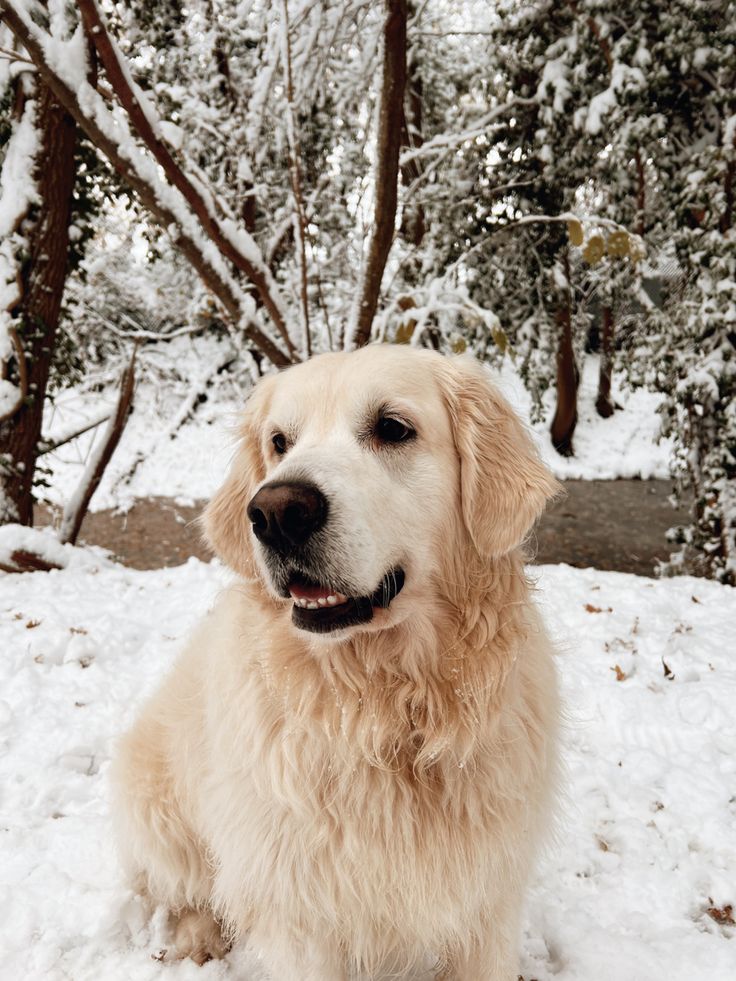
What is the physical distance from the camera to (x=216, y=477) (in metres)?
13.9

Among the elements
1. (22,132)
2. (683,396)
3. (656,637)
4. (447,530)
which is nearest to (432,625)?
(447,530)

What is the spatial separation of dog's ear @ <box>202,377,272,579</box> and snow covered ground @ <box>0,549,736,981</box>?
4.20ft

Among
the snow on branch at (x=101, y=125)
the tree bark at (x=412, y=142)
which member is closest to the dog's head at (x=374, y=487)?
the snow on branch at (x=101, y=125)

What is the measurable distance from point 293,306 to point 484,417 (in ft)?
27.4

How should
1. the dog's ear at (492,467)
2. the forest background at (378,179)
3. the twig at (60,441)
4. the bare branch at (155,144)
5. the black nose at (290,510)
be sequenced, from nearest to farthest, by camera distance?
the black nose at (290,510) → the dog's ear at (492,467) → the bare branch at (155,144) → the forest background at (378,179) → the twig at (60,441)

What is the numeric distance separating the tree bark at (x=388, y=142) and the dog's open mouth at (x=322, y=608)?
4.22 meters

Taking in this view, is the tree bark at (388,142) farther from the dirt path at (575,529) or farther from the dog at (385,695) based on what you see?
the dirt path at (575,529)

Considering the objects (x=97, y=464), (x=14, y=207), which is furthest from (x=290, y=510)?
(x=97, y=464)

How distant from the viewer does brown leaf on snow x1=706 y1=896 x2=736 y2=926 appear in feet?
7.36

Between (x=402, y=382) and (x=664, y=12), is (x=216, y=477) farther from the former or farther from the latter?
(x=402, y=382)


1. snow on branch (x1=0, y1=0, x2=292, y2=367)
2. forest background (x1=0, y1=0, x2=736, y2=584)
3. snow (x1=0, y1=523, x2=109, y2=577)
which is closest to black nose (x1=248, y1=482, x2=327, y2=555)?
forest background (x1=0, y1=0, x2=736, y2=584)

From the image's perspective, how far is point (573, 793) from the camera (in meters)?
2.89

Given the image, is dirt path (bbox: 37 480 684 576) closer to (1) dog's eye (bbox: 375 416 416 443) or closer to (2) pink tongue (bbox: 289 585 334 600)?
(1) dog's eye (bbox: 375 416 416 443)

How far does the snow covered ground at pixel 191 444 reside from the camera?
13836 mm
